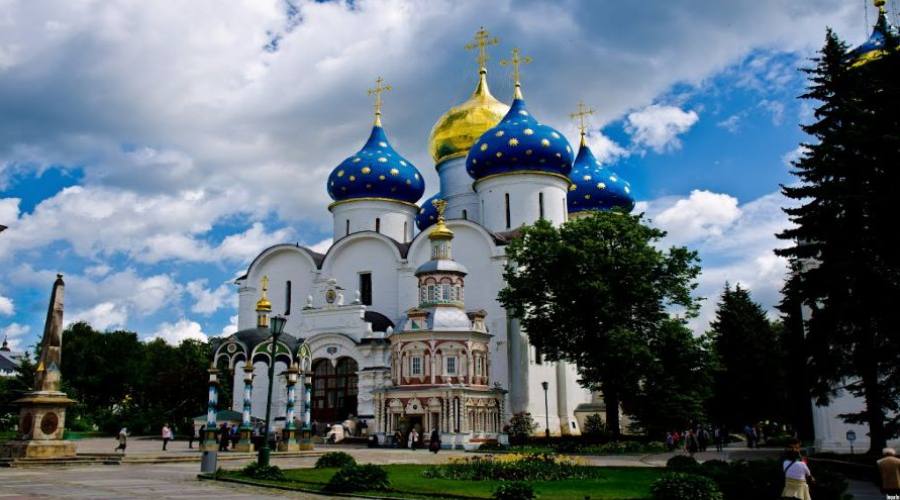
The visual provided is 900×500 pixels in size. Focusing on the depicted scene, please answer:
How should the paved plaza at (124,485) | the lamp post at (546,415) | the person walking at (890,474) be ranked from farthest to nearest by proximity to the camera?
1. the lamp post at (546,415)
2. the paved plaza at (124,485)
3. the person walking at (890,474)

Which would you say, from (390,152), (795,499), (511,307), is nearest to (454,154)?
(390,152)

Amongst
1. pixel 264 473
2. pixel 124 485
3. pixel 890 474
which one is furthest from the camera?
pixel 264 473

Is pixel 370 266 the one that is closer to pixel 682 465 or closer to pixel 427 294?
pixel 427 294

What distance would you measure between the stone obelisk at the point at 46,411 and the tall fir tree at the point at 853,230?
18289mm

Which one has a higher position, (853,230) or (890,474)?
(853,230)

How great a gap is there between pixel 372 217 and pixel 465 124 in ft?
26.5

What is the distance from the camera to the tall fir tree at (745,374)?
4144cm

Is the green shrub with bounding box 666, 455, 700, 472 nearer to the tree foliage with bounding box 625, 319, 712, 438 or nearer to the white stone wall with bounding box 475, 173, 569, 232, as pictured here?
the tree foliage with bounding box 625, 319, 712, 438

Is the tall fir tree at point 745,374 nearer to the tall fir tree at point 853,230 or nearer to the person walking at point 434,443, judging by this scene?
the person walking at point 434,443

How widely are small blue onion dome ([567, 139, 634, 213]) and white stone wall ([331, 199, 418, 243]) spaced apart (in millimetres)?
10681

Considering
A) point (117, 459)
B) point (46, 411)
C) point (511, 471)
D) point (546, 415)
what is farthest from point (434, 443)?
point (46, 411)

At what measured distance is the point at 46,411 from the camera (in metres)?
19.4

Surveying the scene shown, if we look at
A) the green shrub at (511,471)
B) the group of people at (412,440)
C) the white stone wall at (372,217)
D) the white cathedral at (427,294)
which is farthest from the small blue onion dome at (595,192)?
the green shrub at (511,471)

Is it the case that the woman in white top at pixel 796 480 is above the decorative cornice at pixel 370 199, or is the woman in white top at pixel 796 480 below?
below
